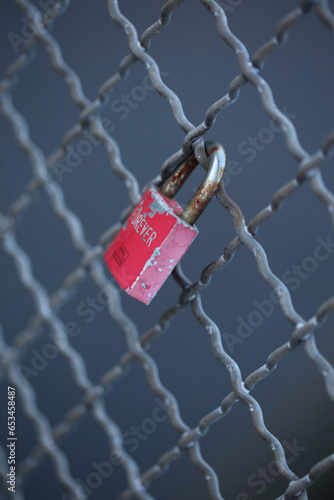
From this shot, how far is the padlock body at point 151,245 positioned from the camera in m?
0.61

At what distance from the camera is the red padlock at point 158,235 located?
616mm

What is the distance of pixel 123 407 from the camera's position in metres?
1.47

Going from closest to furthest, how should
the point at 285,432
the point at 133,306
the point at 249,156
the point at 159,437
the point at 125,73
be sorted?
the point at 125,73 < the point at 249,156 < the point at 285,432 < the point at 133,306 < the point at 159,437

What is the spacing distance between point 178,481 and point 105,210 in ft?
2.76

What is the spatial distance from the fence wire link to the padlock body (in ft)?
0.26

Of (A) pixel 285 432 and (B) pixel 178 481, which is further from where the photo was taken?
(B) pixel 178 481

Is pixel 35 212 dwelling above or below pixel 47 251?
above

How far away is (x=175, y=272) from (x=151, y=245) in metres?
0.13

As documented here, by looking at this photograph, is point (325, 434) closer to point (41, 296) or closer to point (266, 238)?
point (266, 238)

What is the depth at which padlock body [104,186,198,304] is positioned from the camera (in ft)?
2.02

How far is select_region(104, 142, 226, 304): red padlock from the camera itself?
62cm

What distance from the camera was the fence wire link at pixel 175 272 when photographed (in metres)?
0.60

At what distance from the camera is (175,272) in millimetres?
740

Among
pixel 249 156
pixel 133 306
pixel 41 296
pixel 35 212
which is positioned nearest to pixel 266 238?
pixel 249 156
